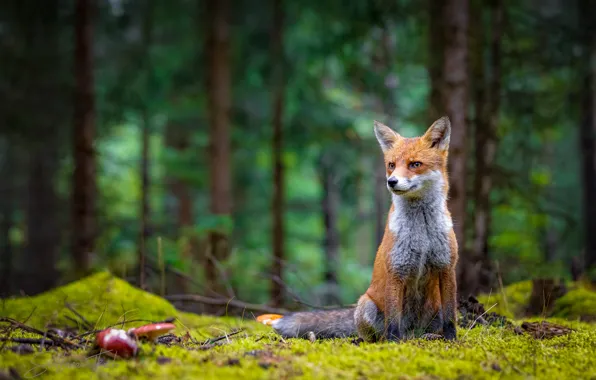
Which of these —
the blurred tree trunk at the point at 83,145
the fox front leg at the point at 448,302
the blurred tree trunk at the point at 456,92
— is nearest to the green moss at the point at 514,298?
the blurred tree trunk at the point at 456,92

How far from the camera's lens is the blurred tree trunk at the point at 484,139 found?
28.9ft

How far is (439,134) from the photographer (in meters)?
4.76

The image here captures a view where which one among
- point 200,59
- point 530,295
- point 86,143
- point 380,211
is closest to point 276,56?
point 200,59

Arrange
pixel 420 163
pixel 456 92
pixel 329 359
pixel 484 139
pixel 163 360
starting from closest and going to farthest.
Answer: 1. pixel 163 360
2. pixel 329 359
3. pixel 420 163
4. pixel 456 92
5. pixel 484 139

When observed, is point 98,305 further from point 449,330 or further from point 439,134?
point 439,134

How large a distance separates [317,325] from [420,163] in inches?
64.3

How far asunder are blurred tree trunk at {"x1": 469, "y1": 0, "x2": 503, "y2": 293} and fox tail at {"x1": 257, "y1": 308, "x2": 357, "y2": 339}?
11.0 feet

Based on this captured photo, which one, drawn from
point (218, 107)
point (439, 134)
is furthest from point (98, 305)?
point (218, 107)

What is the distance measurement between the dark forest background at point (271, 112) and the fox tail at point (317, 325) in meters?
3.69

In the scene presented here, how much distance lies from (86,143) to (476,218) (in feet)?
26.1

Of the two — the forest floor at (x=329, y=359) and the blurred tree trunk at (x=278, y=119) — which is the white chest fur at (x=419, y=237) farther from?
the blurred tree trunk at (x=278, y=119)

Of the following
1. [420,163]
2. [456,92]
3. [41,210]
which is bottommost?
[41,210]

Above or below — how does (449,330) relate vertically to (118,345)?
below

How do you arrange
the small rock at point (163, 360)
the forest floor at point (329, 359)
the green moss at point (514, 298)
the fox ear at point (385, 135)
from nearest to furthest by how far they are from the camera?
1. the forest floor at point (329, 359)
2. the small rock at point (163, 360)
3. the fox ear at point (385, 135)
4. the green moss at point (514, 298)
